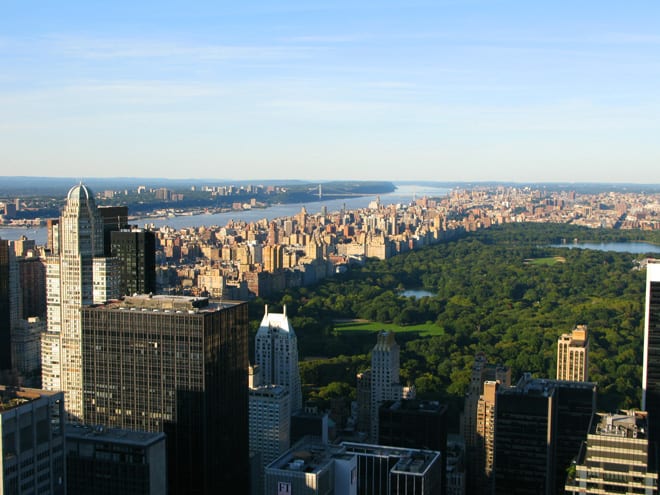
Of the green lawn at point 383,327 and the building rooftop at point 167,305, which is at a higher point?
the building rooftop at point 167,305

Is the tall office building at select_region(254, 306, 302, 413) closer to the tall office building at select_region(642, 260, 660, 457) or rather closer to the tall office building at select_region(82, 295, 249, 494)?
the tall office building at select_region(82, 295, 249, 494)

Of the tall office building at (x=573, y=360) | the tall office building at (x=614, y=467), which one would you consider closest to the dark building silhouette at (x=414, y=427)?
the tall office building at (x=614, y=467)

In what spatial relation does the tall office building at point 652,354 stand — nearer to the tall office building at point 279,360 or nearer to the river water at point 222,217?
the tall office building at point 279,360

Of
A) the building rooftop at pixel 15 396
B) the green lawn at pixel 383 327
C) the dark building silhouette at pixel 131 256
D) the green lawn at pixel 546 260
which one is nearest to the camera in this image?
the building rooftop at pixel 15 396

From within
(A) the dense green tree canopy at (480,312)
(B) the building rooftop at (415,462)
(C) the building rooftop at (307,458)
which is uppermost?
(C) the building rooftop at (307,458)

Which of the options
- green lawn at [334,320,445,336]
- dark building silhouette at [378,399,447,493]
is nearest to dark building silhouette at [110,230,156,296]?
dark building silhouette at [378,399,447,493]

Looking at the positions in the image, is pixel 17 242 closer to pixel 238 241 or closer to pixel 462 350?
pixel 462 350

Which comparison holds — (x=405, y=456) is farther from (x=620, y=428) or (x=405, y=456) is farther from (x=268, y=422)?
(x=268, y=422)
